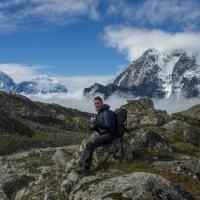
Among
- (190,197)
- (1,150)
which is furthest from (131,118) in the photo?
(190,197)

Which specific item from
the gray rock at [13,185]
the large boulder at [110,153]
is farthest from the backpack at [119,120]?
the gray rock at [13,185]

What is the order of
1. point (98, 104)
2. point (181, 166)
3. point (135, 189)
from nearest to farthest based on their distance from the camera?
point (135, 189), point (98, 104), point (181, 166)

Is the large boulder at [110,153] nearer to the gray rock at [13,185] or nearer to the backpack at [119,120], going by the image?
the backpack at [119,120]

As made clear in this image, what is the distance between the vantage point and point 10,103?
187 metres

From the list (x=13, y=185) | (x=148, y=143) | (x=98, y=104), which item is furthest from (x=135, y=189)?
(x=13, y=185)

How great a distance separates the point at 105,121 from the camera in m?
31.3

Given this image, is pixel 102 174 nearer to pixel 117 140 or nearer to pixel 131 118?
pixel 117 140

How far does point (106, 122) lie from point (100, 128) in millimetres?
731

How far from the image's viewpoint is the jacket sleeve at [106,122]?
101 ft

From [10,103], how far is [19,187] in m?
152

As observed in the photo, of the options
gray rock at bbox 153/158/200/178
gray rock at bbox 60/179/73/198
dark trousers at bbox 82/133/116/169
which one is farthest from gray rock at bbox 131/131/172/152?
gray rock at bbox 60/179/73/198

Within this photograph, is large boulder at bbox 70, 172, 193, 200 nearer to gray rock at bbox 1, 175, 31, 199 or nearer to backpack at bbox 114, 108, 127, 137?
backpack at bbox 114, 108, 127, 137

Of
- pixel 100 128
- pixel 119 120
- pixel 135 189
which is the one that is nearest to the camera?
pixel 135 189

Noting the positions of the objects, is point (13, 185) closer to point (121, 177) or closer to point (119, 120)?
point (119, 120)
